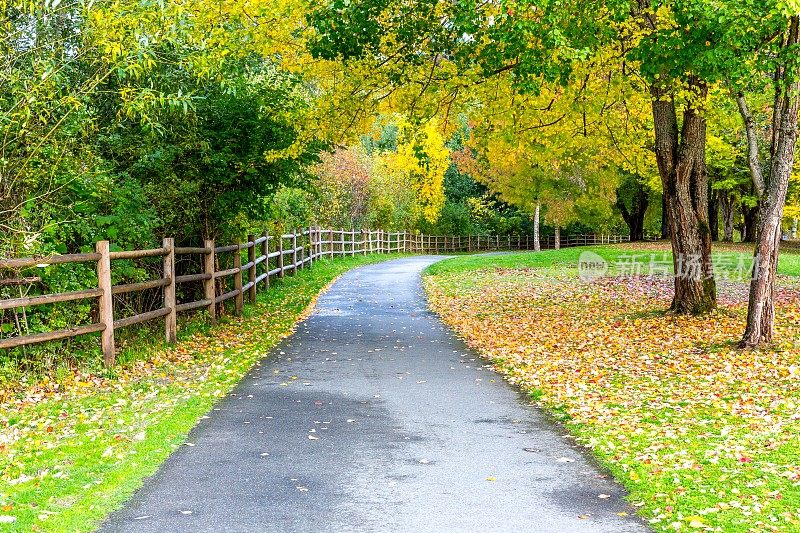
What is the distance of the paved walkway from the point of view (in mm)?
4715

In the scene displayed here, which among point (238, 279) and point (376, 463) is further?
point (238, 279)

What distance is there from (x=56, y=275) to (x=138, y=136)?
146 inches

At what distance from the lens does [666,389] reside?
8.60 meters

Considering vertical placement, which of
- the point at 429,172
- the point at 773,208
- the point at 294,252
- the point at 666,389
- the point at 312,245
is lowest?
the point at 666,389

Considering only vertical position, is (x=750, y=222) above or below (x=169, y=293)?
above

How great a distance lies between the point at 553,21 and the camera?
9734 mm

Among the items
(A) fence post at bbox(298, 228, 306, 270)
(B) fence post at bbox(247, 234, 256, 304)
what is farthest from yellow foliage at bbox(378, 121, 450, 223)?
(B) fence post at bbox(247, 234, 256, 304)

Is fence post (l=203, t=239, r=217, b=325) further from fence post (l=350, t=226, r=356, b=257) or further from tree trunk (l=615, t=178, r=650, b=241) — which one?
tree trunk (l=615, t=178, r=650, b=241)

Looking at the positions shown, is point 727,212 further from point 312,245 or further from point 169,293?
point 169,293

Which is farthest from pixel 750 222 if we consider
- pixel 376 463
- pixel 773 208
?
pixel 376 463

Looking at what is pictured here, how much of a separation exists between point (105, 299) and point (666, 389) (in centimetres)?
658

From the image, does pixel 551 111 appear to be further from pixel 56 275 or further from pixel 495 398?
pixel 56 275

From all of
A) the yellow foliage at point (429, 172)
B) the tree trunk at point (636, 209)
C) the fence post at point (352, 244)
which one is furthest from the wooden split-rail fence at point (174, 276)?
the tree trunk at point (636, 209)

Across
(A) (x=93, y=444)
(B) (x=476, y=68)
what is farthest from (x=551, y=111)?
(A) (x=93, y=444)
